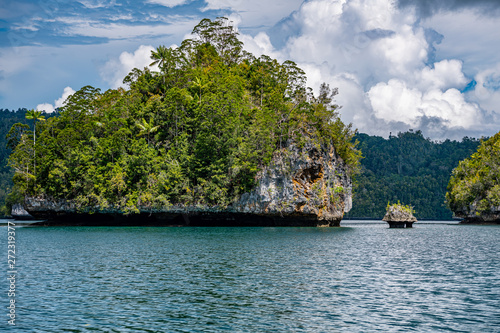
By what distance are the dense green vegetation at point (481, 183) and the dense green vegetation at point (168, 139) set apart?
36.5 metres

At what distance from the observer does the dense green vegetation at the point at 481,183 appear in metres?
97.2

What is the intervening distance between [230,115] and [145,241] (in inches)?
1337

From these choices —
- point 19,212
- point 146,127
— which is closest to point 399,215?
point 146,127

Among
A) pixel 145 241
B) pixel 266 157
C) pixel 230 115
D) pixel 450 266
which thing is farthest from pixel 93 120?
pixel 450 266

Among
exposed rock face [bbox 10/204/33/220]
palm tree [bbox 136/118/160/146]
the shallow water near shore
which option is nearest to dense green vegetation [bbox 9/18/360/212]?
palm tree [bbox 136/118/160/146]

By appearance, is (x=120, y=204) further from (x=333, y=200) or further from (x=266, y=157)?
(x=333, y=200)

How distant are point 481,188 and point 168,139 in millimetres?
72663

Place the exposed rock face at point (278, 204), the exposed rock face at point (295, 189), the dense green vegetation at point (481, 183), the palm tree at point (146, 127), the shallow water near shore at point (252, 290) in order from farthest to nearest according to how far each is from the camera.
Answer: the dense green vegetation at point (481, 183)
the palm tree at point (146, 127)
the exposed rock face at point (278, 204)
the exposed rock face at point (295, 189)
the shallow water near shore at point (252, 290)

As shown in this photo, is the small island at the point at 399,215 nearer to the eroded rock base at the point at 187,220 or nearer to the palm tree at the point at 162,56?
the eroded rock base at the point at 187,220

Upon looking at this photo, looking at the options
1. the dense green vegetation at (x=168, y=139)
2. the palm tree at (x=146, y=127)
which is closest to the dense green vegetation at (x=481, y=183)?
the dense green vegetation at (x=168, y=139)

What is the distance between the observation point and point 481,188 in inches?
3927

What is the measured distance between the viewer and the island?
97.2 meters

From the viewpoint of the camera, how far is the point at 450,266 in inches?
1231

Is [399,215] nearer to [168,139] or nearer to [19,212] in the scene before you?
[168,139]
